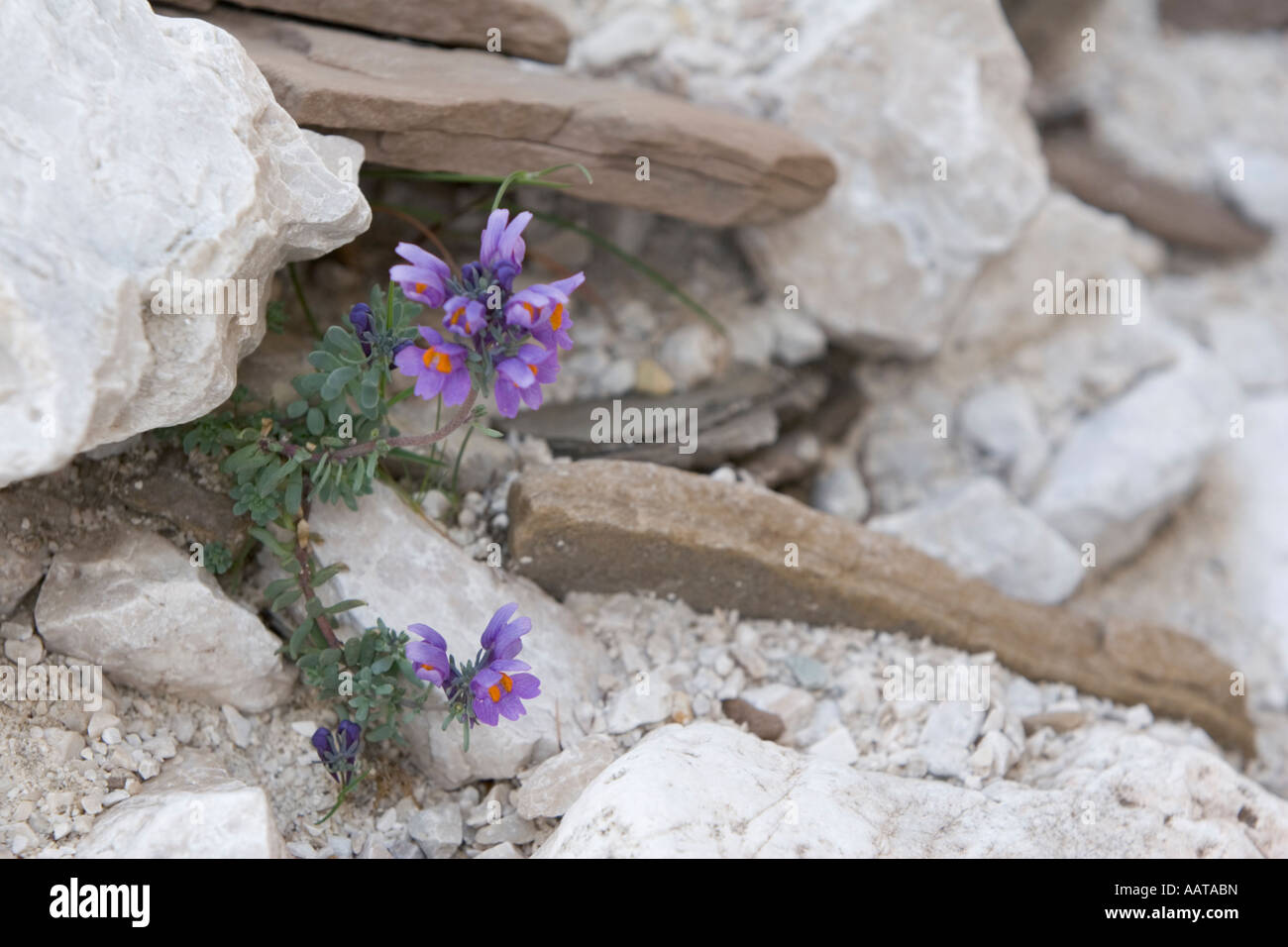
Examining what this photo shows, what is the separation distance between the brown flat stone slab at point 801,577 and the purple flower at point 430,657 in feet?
1.65

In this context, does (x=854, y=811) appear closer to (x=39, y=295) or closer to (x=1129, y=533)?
(x=39, y=295)

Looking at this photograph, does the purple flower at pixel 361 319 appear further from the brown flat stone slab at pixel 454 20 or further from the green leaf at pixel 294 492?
the brown flat stone slab at pixel 454 20

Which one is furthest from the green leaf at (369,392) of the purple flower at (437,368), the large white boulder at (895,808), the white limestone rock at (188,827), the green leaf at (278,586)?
the large white boulder at (895,808)

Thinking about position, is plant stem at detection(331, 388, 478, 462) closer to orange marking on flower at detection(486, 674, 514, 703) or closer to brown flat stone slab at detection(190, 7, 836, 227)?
orange marking on flower at detection(486, 674, 514, 703)

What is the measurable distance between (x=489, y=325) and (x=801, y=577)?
1367mm

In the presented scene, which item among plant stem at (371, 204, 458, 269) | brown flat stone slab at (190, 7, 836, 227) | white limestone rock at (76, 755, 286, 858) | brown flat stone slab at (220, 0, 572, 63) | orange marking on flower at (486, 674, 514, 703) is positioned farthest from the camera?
plant stem at (371, 204, 458, 269)

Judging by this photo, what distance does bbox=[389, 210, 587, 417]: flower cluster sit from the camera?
2.36 meters

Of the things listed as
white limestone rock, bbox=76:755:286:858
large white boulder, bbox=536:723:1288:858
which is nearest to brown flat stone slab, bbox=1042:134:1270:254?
large white boulder, bbox=536:723:1288:858

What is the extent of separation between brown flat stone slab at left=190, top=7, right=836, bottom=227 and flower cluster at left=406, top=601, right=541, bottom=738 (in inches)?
57.9

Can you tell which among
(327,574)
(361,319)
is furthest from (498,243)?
(327,574)

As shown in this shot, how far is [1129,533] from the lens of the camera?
4445 millimetres

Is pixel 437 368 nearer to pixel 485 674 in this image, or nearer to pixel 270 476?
pixel 270 476
